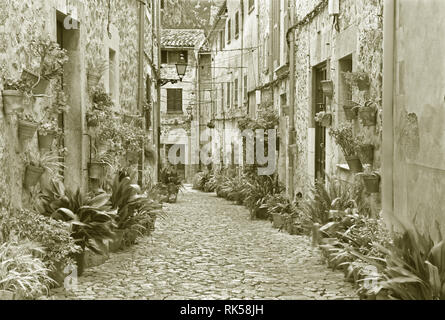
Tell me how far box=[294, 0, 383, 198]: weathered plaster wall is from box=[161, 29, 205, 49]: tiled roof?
1999cm

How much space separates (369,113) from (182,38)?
1033 inches

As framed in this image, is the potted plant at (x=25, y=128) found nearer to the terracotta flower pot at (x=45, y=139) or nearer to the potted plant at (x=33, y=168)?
the potted plant at (x=33, y=168)

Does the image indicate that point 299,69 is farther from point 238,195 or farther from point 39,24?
point 39,24

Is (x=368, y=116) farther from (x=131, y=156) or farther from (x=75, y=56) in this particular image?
(x=131, y=156)

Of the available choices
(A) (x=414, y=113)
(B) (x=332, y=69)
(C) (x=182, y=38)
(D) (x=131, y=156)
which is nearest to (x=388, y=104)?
(A) (x=414, y=113)

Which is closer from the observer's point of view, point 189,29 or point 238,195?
point 238,195

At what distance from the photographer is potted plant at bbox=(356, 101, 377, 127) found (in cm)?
747

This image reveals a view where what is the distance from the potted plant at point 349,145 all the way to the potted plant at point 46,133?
342 centimetres

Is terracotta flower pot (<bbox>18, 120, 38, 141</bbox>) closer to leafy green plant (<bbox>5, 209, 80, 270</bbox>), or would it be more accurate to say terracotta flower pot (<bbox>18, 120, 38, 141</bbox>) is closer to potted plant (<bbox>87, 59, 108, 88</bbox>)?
leafy green plant (<bbox>5, 209, 80, 270</bbox>)

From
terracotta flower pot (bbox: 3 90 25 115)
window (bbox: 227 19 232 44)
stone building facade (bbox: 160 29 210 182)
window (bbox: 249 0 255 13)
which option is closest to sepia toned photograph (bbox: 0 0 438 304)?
terracotta flower pot (bbox: 3 90 25 115)

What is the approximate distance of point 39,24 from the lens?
6.72m

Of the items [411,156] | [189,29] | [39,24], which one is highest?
[189,29]

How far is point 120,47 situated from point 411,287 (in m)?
7.78
